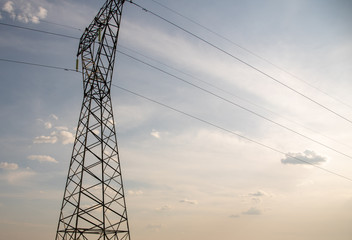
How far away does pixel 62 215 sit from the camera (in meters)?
19.1

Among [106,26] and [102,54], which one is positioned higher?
[106,26]

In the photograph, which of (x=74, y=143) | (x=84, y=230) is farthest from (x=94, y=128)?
(x=84, y=230)

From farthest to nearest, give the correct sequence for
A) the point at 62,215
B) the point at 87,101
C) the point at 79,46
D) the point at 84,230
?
the point at 79,46 → the point at 87,101 → the point at 62,215 → the point at 84,230

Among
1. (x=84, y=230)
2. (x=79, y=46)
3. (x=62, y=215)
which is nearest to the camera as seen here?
(x=84, y=230)

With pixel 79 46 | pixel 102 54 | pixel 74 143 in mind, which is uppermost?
pixel 79 46

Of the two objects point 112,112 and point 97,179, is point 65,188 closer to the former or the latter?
point 97,179

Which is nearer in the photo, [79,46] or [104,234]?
[104,234]

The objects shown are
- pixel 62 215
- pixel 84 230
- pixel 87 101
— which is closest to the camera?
Answer: pixel 84 230

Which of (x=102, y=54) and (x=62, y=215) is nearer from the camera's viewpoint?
(x=62, y=215)

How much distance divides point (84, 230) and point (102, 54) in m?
14.0

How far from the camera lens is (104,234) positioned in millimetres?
18234

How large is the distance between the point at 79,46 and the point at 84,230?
51.9 feet

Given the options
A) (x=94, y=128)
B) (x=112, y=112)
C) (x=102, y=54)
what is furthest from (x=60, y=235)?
(x=102, y=54)

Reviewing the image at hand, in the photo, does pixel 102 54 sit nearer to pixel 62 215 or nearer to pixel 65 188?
pixel 65 188
